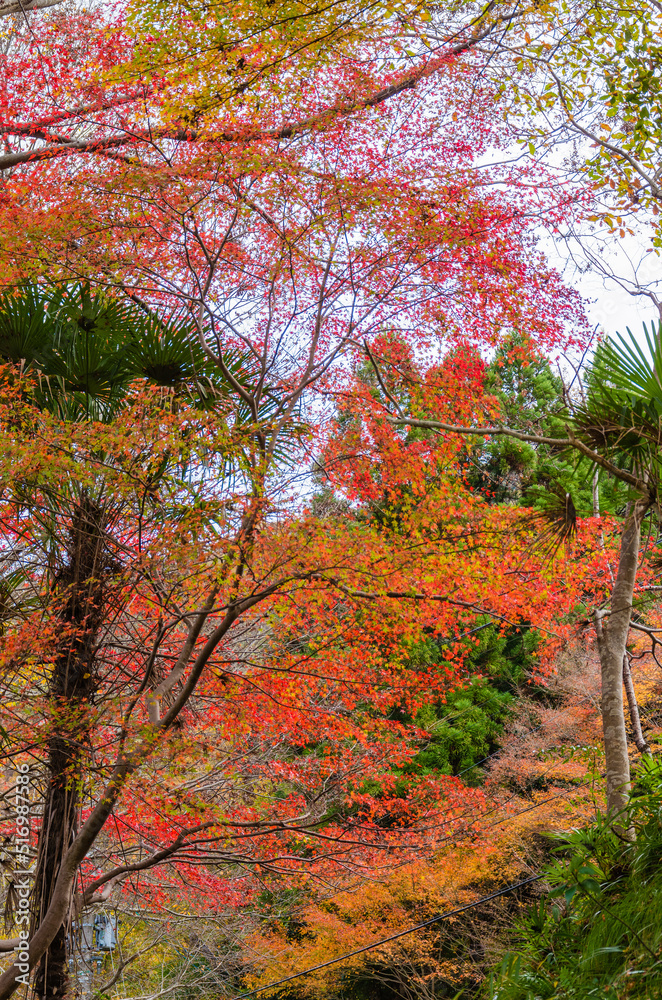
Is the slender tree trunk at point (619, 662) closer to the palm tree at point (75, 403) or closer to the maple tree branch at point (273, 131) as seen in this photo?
the palm tree at point (75, 403)

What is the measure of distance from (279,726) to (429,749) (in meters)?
8.38

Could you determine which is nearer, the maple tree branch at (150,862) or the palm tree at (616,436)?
the palm tree at (616,436)

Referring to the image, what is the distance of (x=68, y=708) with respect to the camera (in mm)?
5520

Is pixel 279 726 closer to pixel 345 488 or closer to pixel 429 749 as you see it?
pixel 345 488

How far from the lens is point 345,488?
7.84 m

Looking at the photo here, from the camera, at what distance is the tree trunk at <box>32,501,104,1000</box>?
5.47m

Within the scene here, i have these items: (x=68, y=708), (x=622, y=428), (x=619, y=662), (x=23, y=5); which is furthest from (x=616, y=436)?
(x=23, y=5)

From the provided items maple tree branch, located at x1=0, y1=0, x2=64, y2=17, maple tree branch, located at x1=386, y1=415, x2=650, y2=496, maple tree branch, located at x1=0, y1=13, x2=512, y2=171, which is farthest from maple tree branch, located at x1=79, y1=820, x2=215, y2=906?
maple tree branch, located at x1=0, y1=0, x2=64, y2=17

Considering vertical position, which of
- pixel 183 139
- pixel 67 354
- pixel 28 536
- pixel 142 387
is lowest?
pixel 28 536

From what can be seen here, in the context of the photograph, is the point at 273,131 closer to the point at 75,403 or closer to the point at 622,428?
the point at 75,403

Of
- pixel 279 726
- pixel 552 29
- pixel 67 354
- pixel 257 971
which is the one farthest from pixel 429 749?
pixel 552 29

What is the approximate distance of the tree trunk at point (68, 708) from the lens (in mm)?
5469

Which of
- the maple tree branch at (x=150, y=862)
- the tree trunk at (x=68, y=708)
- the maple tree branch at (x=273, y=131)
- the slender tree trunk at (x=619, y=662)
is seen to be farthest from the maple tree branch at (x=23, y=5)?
the maple tree branch at (x=150, y=862)

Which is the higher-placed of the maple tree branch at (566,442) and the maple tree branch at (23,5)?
the maple tree branch at (23,5)
